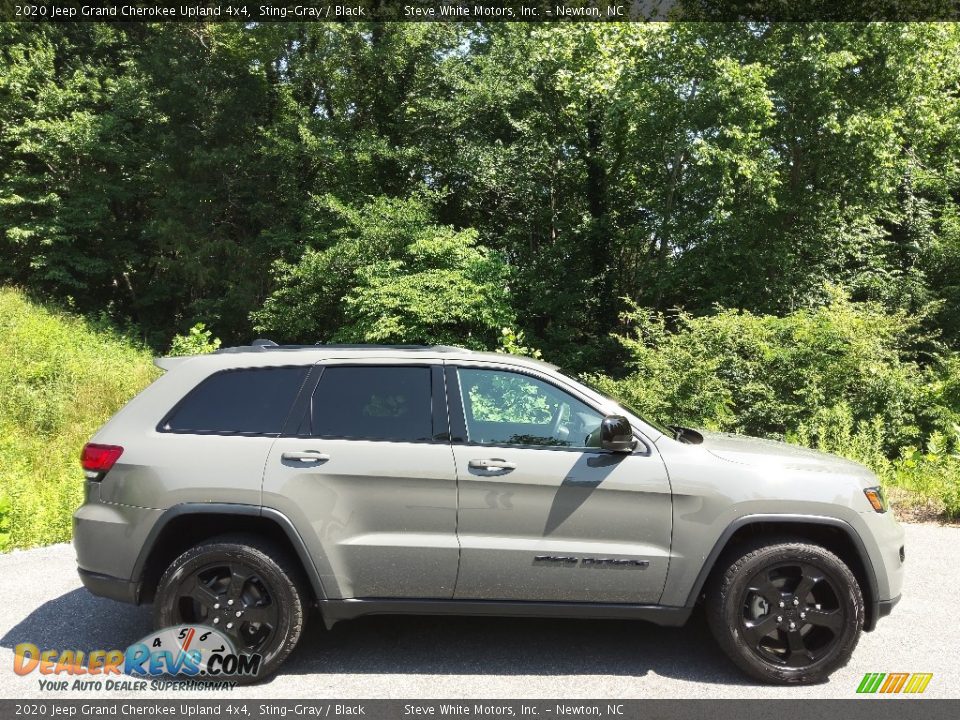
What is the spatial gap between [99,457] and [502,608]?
93.5 inches

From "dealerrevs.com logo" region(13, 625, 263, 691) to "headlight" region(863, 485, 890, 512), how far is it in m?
3.41

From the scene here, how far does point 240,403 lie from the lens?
4289 mm

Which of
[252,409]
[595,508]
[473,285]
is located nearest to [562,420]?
[595,508]

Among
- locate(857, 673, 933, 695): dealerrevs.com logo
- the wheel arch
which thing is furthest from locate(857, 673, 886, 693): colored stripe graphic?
the wheel arch

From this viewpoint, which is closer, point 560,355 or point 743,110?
point 743,110

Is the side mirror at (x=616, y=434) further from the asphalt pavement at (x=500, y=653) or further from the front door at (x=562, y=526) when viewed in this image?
the asphalt pavement at (x=500, y=653)

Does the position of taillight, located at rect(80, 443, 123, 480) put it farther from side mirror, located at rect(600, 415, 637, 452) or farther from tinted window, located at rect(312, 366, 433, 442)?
side mirror, located at rect(600, 415, 637, 452)

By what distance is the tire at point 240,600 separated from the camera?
4012mm

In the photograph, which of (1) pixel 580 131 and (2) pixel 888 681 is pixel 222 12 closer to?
(1) pixel 580 131

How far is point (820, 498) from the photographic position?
4082 mm

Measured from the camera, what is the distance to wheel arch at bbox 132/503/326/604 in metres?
4.03

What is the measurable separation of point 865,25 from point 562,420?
15762 mm

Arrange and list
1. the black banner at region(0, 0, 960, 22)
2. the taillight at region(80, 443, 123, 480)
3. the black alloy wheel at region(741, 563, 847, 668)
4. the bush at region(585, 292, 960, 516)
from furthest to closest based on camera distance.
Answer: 1. the black banner at region(0, 0, 960, 22)
2. the bush at region(585, 292, 960, 516)
3. the taillight at region(80, 443, 123, 480)
4. the black alloy wheel at region(741, 563, 847, 668)

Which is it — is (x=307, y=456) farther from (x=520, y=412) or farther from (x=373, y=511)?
(x=520, y=412)
